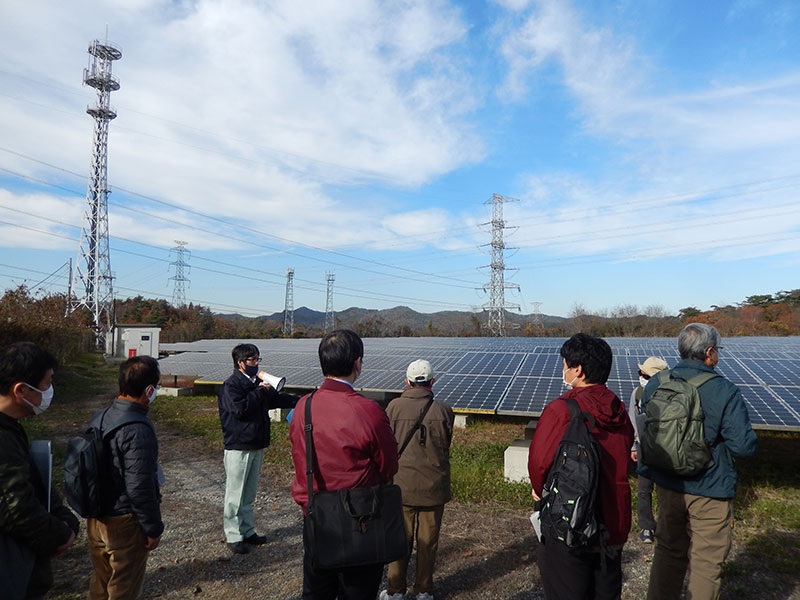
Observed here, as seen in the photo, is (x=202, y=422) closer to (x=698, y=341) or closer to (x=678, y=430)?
(x=678, y=430)

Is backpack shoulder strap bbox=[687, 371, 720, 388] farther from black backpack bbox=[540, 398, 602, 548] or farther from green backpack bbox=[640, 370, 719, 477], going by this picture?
black backpack bbox=[540, 398, 602, 548]

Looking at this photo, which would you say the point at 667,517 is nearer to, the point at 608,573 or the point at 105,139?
the point at 608,573

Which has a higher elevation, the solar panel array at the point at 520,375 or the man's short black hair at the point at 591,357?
the man's short black hair at the point at 591,357

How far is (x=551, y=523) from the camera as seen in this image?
2580 millimetres

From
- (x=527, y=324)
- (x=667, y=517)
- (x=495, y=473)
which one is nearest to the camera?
(x=667, y=517)

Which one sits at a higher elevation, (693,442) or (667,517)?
(693,442)

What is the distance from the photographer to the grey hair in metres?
3.37

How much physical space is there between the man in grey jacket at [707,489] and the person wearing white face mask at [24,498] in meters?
3.54

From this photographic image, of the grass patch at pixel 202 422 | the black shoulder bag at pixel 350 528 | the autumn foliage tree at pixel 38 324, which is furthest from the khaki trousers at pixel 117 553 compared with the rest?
the autumn foliage tree at pixel 38 324

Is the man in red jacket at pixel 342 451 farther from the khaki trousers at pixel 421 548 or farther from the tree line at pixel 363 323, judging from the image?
the tree line at pixel 363 323

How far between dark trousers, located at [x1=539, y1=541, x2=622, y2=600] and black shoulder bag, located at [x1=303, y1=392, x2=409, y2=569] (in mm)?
829

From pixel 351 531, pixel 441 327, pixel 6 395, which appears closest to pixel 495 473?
pixel 351 531

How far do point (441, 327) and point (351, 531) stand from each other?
4734cm

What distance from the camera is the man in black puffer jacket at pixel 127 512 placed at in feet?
9.52
